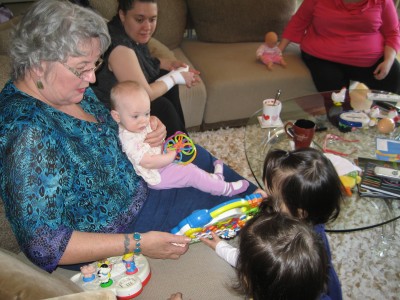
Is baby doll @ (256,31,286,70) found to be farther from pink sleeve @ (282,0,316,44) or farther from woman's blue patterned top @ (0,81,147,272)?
woman's blue patterned top @ (0,81,147,272)

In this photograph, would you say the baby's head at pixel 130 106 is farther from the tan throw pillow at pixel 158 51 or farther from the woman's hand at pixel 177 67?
the tan throw pillow at pixel 158 51

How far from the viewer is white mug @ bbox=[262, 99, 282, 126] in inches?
71.2

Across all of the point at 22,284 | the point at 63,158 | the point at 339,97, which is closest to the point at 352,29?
the point at 339,97

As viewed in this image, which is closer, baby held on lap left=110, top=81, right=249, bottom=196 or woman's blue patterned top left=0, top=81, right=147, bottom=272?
woman's blue patterned top left=0, top=81, right=147, bottom=272

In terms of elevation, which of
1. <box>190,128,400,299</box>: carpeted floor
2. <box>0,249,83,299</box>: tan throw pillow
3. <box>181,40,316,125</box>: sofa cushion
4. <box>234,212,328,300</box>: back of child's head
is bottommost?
<box>190,128,400,299</box>: carpeted floor

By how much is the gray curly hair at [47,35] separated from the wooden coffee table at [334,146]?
0.95 metres

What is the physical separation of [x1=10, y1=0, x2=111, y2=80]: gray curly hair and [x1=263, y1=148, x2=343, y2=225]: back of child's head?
78 cm

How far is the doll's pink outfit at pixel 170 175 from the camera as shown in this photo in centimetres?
128

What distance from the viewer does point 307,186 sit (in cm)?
120

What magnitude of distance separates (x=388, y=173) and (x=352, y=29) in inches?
53.9

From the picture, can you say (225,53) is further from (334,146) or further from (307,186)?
(307,186)

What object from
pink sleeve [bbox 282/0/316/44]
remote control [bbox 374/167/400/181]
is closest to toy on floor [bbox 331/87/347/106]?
remote control [bbox 374/167/400/181]

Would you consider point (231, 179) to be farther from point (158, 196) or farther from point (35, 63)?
point (35, 63)

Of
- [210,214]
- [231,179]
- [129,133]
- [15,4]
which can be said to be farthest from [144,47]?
[15,4]
